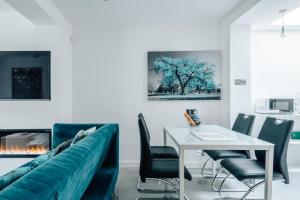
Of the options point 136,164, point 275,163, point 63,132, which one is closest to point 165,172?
A: point 275,163

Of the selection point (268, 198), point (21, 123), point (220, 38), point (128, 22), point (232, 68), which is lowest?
point (268, 198)

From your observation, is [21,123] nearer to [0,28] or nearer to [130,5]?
[0,28]

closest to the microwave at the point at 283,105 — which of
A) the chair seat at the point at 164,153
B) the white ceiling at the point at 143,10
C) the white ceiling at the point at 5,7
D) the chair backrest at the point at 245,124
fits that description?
the chair backrest at the point at 245,124

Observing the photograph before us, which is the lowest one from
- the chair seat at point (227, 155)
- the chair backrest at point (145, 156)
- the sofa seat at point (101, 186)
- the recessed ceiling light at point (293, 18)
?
the chair seat at point (227, 155)

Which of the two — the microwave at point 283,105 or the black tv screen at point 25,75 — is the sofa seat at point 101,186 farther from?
the microwave at point 283,105

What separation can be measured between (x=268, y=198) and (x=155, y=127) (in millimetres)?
2336

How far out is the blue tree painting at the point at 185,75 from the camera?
164 inches

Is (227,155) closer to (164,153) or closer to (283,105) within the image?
(164,153)

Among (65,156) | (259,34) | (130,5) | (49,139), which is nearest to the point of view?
(65,156)

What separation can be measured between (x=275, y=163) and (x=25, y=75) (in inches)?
133

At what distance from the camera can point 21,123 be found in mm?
3684

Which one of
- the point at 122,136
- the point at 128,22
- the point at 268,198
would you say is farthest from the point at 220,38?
the point at 268,198

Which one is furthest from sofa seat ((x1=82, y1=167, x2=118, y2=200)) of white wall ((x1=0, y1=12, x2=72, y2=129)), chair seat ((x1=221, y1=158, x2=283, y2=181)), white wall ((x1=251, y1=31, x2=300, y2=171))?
white wall ((x1=251, y1=31, x2=300, y2=171))

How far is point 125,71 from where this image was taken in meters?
4.24
